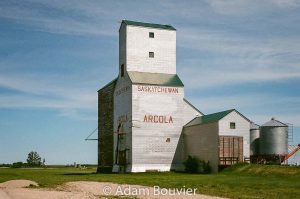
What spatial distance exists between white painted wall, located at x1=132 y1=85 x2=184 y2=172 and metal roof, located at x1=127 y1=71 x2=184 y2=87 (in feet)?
3.62

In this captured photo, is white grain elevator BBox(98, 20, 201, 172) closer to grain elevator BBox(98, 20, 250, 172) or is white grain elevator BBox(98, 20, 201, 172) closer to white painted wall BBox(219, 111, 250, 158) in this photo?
grain elevator BBox(98, 20, 250, 172)

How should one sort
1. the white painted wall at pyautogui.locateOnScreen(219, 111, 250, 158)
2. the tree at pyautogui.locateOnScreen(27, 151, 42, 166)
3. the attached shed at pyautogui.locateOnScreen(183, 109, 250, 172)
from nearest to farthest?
the attached shed at pyautogui.locateOnScreen(183, 109, 250, 172), the white painted wall at pyautogui.locateOnScreen(219, 111, 250, 158), the tree at pyautogui.locateOnScreen(27, 151, 42, 166)

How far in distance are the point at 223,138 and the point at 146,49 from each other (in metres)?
13.8

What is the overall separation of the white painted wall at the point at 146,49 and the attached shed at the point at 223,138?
842 cm

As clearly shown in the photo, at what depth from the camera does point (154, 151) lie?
49.7 meters

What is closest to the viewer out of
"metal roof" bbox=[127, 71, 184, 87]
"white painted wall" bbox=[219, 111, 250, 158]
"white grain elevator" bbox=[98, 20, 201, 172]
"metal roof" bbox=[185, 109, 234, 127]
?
"white painted wall" bbox=[219, 111, 250, 158]

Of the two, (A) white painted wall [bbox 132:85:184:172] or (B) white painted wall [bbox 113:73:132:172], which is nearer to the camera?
(A) white painted wall [bbox 132:85:184:172]

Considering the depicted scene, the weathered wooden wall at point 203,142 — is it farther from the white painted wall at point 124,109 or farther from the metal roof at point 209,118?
the white painted wall at point 124,109

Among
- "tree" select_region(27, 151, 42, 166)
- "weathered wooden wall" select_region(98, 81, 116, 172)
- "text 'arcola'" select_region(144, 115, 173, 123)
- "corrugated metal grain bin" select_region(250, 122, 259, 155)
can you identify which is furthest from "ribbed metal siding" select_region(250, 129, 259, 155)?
"tree" select_region(27, 151, 42, 166)

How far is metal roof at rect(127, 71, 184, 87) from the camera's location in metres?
50.3

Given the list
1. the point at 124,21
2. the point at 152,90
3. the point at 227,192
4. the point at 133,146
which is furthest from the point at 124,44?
the point at 227,192

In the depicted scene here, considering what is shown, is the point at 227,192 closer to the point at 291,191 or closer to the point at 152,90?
the point at 291,191

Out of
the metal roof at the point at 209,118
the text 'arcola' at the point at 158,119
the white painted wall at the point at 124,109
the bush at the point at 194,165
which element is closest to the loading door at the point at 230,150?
the metal roof at the point at 209,118

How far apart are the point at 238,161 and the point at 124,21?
2013cm
